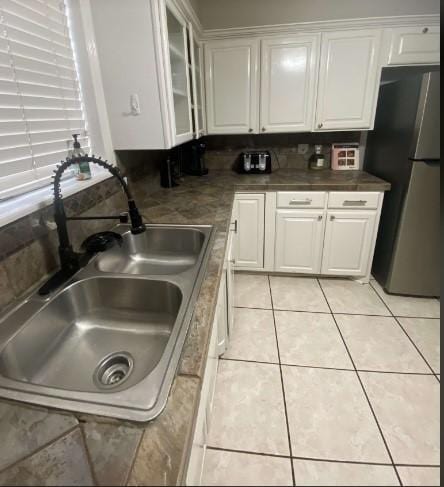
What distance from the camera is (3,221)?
74cm

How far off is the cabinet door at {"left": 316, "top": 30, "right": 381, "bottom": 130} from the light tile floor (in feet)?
4.14

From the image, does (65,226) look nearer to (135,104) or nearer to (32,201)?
(32,201)

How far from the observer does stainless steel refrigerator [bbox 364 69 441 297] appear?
1.59 m

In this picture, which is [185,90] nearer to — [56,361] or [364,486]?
[56,361]

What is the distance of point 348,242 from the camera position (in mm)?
2068

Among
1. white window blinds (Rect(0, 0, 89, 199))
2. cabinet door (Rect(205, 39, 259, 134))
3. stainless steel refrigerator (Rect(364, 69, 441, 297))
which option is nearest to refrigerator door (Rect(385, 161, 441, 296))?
stainless steel refrigerator (Rect(364, 69, 441, 297))

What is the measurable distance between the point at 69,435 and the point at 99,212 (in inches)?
38.3

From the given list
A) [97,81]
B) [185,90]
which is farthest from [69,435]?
[185,90]

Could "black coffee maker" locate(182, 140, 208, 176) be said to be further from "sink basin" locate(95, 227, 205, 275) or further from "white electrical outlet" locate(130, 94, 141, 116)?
"sink basin" locate(95, 227, 205, 275)

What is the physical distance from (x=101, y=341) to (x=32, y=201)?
0.50 m

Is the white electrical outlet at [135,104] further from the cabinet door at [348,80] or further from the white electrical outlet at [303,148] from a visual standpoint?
the white electrical outlet at [303,148]

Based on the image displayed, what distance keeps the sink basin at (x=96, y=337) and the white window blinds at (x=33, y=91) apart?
426 millimetres

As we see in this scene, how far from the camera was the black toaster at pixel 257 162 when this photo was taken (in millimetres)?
2268

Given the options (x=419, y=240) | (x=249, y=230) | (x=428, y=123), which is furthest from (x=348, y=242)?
(x=428, y=123)
